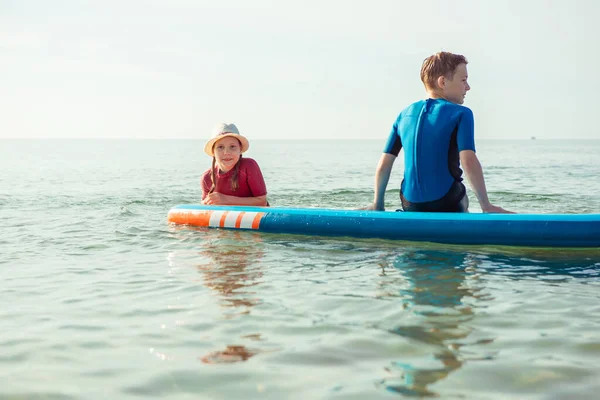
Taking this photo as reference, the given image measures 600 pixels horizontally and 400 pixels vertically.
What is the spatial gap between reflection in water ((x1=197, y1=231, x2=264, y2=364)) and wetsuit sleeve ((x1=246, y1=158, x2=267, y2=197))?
61 cm

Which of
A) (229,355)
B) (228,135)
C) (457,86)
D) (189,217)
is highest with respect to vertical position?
(457,86)

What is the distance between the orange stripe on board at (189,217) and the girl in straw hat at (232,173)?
0.70 feet

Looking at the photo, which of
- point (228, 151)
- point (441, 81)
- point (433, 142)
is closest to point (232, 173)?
point (228, 151)

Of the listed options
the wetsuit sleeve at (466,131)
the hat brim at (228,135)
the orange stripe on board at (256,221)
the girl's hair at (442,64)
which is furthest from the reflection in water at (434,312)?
the hat brim at (228,135)

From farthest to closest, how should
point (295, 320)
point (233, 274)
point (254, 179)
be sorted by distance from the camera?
1. point (254, 179)
2. point (233, 274)
3. point (295, 320)

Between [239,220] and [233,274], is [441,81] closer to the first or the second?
[233,274]

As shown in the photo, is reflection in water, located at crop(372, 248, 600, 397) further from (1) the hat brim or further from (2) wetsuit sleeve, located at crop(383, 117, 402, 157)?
(1) the hat brim

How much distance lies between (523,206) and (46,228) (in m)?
7.59

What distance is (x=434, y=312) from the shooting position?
385 cm

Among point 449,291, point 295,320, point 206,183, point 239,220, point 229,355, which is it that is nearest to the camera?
point 229,355

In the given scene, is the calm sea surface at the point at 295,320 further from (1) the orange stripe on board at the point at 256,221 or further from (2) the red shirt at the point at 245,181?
(2) the red shirt at the point at 245,181

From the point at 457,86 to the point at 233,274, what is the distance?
2.55 meters

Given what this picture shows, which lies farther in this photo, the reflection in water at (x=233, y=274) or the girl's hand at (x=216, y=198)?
the girl's hand at (x=216, y=198)

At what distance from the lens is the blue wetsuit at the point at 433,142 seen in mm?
5742
